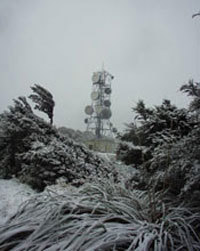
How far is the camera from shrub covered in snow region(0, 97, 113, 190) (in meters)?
3.86

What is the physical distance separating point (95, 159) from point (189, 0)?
3614 mm

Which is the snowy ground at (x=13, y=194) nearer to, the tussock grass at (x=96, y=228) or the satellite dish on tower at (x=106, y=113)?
the tussock grass at (x=96, y=228)

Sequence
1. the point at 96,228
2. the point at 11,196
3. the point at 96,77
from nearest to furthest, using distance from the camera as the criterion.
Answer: the point at 96,228 → the point at 11,196 → the point at 96,77

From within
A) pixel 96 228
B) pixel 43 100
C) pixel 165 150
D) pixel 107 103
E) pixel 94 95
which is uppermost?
pixel 94 95

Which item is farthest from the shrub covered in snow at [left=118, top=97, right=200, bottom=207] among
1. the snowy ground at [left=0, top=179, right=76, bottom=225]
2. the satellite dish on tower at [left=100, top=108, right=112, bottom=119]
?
the satellite dish on tower at [left=100, top=108, right=112, bottom=119]

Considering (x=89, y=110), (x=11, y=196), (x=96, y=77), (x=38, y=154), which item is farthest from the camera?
(x=96, y=77)

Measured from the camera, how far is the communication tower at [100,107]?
61.5 feet

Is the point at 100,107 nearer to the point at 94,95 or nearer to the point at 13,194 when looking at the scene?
the point at 94,95

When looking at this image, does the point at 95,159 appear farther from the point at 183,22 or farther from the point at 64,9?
the point at 64,9

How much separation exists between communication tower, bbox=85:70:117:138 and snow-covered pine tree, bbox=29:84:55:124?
1242cm

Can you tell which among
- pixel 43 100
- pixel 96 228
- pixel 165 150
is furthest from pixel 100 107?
pixel 96 228

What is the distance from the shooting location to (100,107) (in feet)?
61.7

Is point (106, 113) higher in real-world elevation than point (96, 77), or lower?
lower

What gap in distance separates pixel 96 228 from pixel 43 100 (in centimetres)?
497
